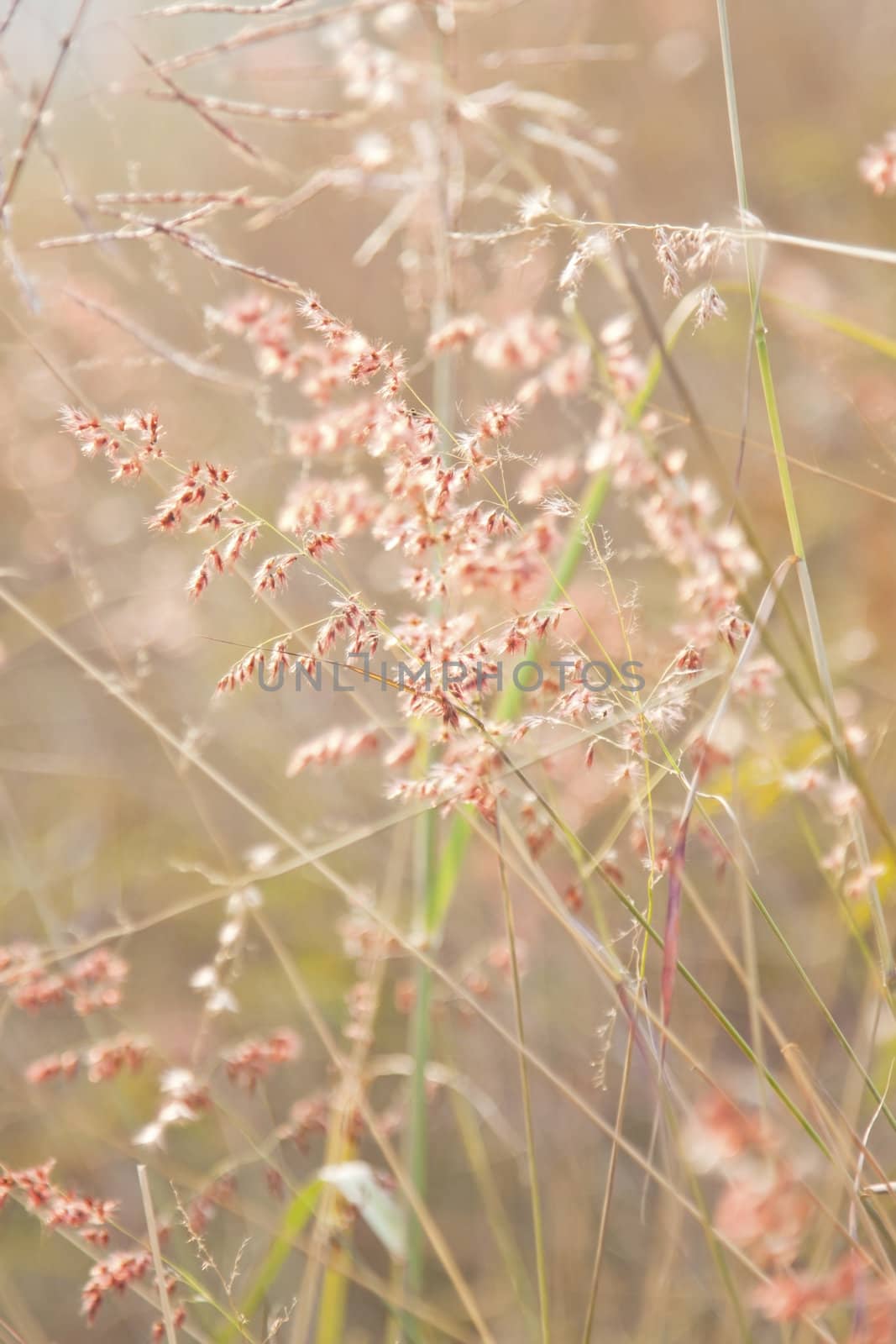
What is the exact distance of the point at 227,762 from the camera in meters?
2.47

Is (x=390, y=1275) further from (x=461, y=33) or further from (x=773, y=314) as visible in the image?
(x=461, y=33)

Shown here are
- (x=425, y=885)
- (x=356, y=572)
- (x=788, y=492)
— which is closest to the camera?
(x=788, y=492)

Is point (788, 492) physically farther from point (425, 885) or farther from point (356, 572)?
point (356, 572)

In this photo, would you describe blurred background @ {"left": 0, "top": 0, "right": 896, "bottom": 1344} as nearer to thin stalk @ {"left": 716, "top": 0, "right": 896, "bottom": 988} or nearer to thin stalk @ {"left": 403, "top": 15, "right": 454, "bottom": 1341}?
thin stalk @ {"left": 403, "top": 15, "right": 454, "bottom": 1341}

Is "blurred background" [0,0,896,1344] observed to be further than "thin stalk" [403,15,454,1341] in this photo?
Yes

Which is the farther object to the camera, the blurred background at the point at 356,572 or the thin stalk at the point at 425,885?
the blurred background at the point at 356,572

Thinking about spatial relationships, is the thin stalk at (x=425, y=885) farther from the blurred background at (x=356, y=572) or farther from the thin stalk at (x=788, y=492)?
the thin stalk at (x=788, y=492)

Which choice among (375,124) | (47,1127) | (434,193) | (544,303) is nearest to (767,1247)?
(434,193)

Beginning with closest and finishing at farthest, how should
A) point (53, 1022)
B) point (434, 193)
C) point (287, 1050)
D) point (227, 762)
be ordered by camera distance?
point (287, 1050)
point (434, 193)
point (53, 1022)
point (227, 762)

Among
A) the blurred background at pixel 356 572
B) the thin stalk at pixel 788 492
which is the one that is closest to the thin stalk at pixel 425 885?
the blurred background at pixel 356 572

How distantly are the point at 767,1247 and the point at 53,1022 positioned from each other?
2076mm

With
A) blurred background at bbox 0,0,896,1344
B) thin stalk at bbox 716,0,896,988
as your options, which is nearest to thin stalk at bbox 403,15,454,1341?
blurred background at bbox 0,0,896,1344

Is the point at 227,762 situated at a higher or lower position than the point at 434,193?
lower

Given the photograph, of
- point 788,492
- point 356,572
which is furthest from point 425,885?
point 356,572
